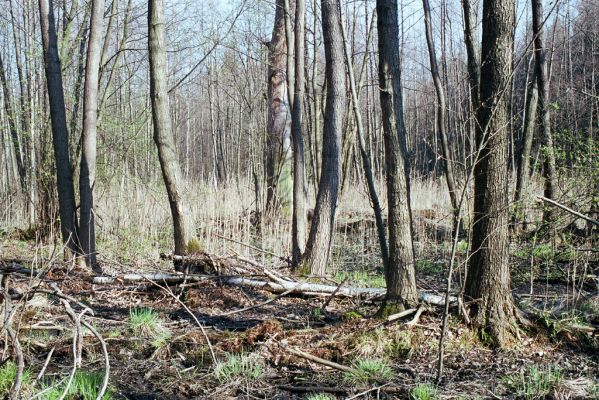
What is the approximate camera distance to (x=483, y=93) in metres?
3.81

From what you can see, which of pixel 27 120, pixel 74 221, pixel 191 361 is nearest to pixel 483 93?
pixel 191 361

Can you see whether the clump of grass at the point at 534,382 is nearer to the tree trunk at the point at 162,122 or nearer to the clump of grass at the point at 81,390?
the clump of grass at the point at 81,390

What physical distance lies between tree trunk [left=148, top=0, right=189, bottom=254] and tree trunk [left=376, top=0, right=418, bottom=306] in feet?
10.1

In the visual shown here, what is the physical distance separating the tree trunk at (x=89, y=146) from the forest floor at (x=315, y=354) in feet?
7.06

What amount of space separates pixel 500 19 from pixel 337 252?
5.36m

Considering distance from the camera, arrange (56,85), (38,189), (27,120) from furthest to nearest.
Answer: (27,120) < (38,189) < (56,85)

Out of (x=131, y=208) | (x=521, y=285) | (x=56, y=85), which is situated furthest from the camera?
(x=131, y=208)

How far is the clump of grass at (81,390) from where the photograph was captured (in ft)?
9.61

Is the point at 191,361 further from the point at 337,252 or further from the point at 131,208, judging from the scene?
the point at 131,208

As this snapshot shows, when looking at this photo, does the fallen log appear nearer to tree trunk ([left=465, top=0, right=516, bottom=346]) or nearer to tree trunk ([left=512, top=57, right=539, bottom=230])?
tree trunk ([left=465, top=0, right=516, bottom=346])

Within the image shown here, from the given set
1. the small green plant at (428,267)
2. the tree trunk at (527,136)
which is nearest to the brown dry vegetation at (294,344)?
the small green plant at (428,267)

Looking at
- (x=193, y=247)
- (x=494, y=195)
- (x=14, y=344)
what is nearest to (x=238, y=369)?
(x=14, y=344)

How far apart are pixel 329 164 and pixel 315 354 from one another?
3.08 m

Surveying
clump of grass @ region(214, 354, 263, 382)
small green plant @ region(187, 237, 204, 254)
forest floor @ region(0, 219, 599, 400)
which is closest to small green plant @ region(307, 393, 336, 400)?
forest floor @ region(0, 219, 599, 400)
